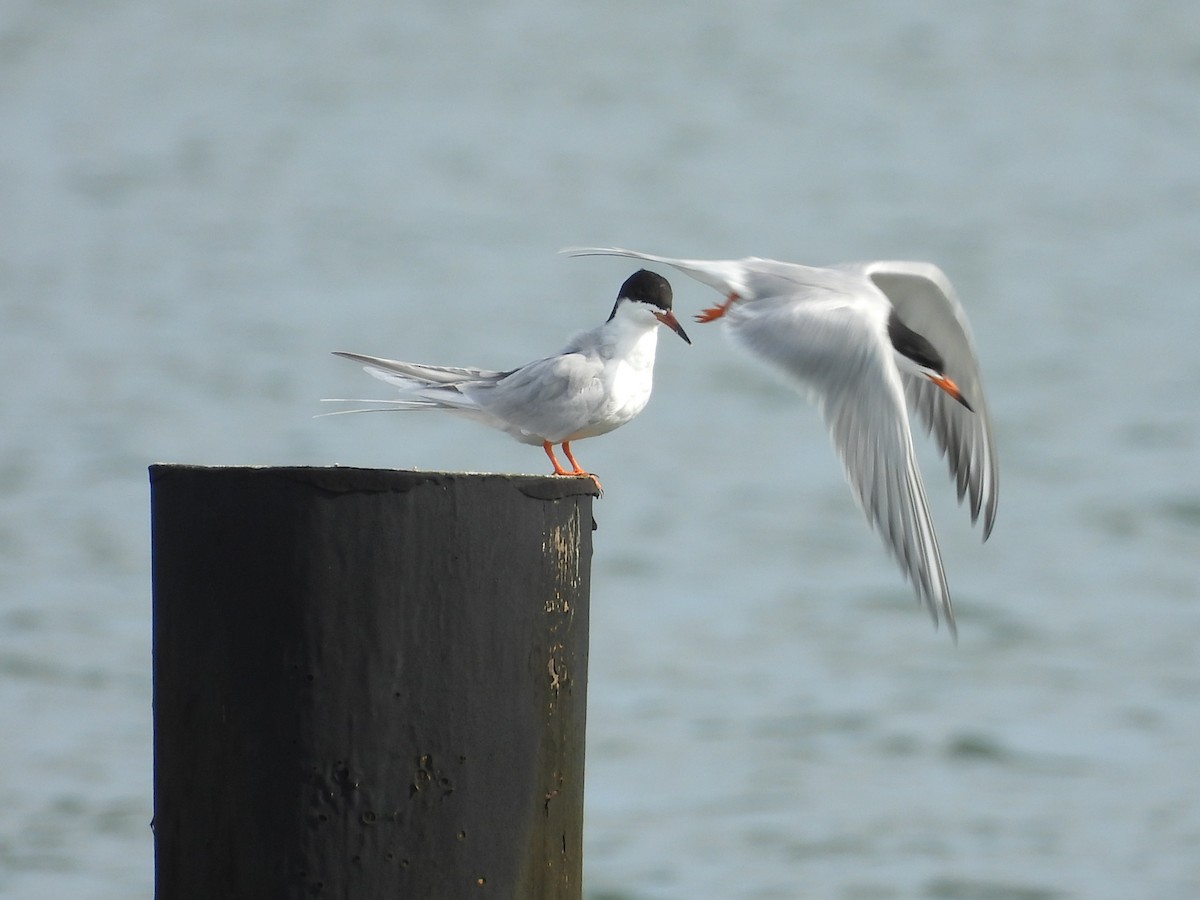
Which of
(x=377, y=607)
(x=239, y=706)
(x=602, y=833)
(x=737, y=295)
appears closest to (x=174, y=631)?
(x=239, y=706)

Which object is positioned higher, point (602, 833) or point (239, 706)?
point (239, 706)

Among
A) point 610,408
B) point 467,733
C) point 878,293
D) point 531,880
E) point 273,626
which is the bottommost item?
point 531,880

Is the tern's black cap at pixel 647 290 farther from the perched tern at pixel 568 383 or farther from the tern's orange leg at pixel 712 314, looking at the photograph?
the tern's orange leg at pixel 712 314

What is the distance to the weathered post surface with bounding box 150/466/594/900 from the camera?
2701mm

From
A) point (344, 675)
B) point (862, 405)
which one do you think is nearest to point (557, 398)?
point (862, 405)

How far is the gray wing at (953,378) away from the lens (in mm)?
5504

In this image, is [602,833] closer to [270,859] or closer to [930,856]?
[930,856]

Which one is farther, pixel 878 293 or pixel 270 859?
pixel 878 293

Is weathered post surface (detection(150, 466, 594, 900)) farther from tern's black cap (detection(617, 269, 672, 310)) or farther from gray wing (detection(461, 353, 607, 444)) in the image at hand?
tern's black cap (detection(617, 269, 672, 310))

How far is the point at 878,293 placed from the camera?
16.2ft

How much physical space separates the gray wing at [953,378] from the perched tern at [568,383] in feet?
4.66

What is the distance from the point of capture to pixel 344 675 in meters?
2.71

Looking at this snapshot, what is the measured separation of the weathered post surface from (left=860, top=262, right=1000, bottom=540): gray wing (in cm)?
294

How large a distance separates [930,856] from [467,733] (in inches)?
340
